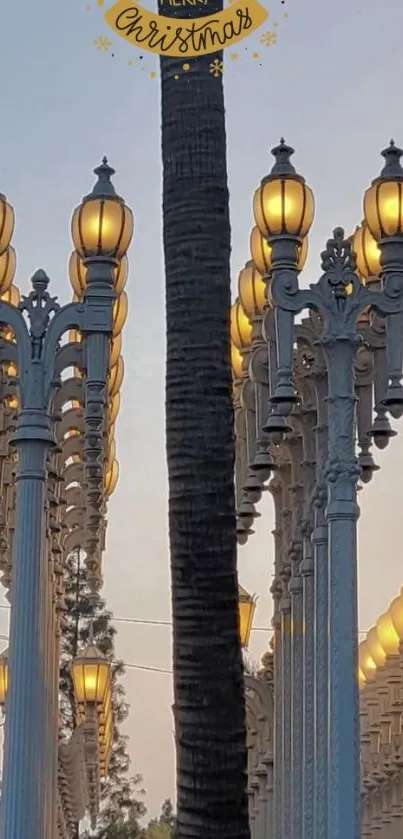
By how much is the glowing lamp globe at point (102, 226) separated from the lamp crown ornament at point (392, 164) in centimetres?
177

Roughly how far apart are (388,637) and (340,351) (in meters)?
11.7

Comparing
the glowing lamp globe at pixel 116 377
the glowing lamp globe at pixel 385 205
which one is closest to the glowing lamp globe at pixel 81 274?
the glowing lamp globe at pixel 385 205

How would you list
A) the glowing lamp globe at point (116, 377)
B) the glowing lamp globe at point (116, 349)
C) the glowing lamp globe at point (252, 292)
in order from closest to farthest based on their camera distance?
the glowing lamp globe at point (252, 292) < the glowing lamp globe at point (116, 349) < the glowing lamp globe at point (116, 377)

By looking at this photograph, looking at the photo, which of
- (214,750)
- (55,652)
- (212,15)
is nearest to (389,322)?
(212,15)

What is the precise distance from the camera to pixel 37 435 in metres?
10.6

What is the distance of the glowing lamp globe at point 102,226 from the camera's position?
11180mm

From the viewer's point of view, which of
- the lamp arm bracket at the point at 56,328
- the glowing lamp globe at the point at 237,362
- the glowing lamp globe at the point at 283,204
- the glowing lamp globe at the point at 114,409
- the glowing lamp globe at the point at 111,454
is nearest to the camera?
the lamp arm bracket at the point at 56,328

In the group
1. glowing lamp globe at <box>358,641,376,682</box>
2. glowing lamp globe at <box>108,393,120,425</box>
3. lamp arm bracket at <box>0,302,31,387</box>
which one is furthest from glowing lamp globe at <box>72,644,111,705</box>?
lamp arm bracket at <box>0,302,31,387</box>

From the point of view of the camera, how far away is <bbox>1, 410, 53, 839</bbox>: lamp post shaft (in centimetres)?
998

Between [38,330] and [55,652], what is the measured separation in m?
6.11

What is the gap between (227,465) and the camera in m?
6.96

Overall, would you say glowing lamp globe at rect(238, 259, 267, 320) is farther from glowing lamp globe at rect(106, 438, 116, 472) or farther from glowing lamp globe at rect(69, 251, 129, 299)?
glowing lamp globe at rect(106, 438, 116, 472)

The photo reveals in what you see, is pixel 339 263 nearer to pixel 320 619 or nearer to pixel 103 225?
pixel 103 225

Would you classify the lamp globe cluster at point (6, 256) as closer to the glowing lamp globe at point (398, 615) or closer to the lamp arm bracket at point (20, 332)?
the lamp arm bracket at point (20, 332)
